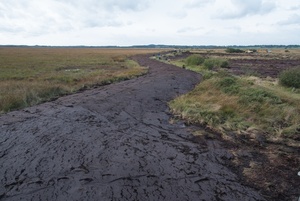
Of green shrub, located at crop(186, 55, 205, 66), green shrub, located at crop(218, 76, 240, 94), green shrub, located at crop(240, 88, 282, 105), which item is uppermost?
green shrub, located at crop(240, 88, 282, 105)

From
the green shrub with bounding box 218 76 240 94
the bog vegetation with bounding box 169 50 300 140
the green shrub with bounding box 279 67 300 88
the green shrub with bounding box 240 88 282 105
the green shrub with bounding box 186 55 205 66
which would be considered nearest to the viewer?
the bog vegetation with bounding box 169 50 300 140

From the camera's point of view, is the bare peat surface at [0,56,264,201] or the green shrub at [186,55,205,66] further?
the green shrub at [186,55,205,66]

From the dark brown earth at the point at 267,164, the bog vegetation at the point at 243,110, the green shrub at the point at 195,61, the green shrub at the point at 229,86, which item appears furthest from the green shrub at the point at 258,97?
the green shrub at the point at 195,61

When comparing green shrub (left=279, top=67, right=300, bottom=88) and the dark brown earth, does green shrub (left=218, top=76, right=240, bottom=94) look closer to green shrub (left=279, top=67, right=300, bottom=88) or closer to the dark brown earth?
green shrub (left=279, top=67, right=300, bottom=88)

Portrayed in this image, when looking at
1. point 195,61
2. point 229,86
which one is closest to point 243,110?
point 229,86

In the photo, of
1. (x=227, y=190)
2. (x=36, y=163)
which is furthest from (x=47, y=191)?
(x=227, y=190)

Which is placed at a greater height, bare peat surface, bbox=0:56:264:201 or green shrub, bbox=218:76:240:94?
green shrub, bbox=218:76:240:94

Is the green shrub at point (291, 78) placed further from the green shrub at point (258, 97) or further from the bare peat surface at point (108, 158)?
the bare peat surface at point (108, 158)

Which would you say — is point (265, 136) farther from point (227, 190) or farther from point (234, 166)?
point (227, 190)

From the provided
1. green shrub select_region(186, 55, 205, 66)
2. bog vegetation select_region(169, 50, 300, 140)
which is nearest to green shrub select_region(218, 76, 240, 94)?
bog vegetation select_region(169, 50, 300, 140)

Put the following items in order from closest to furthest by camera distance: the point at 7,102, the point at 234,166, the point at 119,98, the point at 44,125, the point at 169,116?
1. the point at 234,166
2. the point at 44,125
3. the point at 169,116
4. the point at 7,102
5. the point at 119,98
